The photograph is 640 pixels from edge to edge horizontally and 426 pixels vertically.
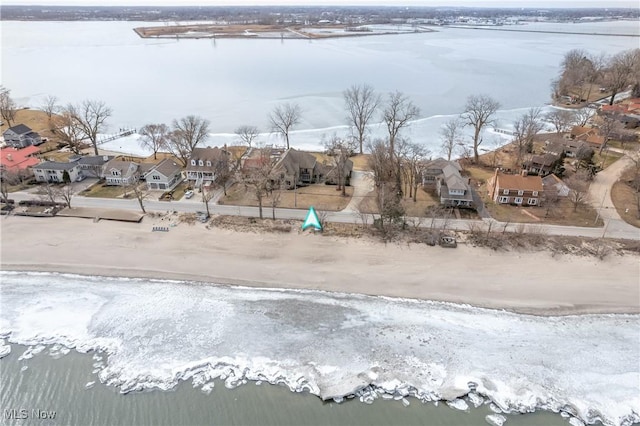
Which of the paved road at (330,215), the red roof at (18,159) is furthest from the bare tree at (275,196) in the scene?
the red roof at (18,159)

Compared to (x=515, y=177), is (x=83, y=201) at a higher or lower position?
lower

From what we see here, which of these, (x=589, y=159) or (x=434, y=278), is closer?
(x=434, y=278)

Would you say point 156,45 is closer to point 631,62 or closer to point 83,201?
point 83,201

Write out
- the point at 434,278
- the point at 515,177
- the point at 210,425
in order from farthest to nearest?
the point at 515,177 → the point at 434,278 → the point at 210,425

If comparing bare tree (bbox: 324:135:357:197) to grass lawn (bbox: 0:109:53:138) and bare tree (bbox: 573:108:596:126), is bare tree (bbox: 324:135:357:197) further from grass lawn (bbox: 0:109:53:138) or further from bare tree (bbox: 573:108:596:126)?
grass lawn (bbox: 0:109:53:138)

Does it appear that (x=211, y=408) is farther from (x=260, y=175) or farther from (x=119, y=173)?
(x=119, y=173)

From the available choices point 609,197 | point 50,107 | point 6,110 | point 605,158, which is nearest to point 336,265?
point 609,197

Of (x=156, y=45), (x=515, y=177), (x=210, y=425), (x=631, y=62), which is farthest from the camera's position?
(x=156, y=45)

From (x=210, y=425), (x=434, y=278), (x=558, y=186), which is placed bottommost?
(x=210, y=425)

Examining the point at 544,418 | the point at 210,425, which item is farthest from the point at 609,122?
the point at 210,425
